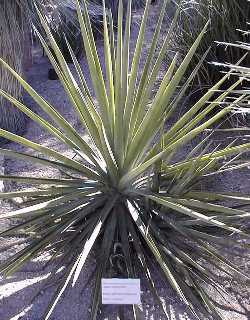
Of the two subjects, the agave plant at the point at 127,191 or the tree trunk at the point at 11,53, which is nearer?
the agave plant at the point at 127,191

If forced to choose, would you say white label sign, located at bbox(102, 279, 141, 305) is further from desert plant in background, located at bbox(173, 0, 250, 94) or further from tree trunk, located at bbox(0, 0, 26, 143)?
tree trunk, located at bbox(0, 0, 26, 143)

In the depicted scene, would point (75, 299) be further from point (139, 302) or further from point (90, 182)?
point (90, 182)

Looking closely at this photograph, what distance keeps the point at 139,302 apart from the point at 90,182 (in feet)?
2.42

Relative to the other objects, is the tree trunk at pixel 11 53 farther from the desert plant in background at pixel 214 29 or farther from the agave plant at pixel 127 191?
the agave plant at pixel 127 191

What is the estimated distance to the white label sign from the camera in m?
2.55

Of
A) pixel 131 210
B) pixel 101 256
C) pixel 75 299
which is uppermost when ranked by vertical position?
pixel 131 210

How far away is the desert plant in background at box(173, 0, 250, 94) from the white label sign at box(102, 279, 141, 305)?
2.03 meters

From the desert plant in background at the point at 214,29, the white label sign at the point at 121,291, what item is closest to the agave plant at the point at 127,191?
the white label sign at the point at 121,291

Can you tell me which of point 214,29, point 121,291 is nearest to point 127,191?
point 121,291

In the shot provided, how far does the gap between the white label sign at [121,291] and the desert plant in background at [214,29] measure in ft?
6.68

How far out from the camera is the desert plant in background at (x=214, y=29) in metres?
4.25

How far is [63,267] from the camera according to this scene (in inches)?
115

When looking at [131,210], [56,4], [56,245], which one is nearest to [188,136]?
[131,210]

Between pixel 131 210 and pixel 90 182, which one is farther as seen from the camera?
pixel 90 182
